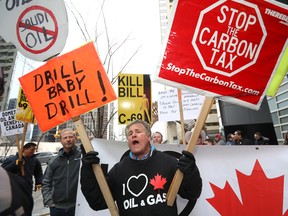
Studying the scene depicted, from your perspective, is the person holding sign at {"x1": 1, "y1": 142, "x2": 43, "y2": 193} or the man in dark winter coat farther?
the person holding sign at {"x1": 1, "y1": 142, "x2": 43, "y2": 193}

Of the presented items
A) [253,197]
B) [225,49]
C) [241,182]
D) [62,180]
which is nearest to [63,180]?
[62,180]

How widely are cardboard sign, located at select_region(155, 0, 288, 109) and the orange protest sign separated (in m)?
0.58

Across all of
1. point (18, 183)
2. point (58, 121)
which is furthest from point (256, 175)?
point (18, 183)

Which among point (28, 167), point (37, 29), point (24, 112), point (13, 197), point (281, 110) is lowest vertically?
point (28, 167)

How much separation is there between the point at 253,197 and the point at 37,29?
2887 mm

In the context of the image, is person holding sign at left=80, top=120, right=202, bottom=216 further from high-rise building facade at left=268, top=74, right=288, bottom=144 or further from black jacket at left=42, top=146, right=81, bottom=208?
high-rise building facade at left=268, top=74, right=288, bottom=144

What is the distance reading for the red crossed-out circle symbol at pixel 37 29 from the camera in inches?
103

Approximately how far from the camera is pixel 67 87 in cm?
238

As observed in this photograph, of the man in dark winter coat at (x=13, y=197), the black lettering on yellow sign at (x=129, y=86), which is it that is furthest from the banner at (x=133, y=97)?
the man in dark winter coat at (x=13, y=197)

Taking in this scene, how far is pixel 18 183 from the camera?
99 cm

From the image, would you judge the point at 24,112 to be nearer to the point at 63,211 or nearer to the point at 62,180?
the point at 62,180

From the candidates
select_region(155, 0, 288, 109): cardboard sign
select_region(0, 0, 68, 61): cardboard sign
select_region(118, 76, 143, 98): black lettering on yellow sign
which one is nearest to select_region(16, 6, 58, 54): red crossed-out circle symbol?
select_region(0, 0, 68, 61): cardboard sign

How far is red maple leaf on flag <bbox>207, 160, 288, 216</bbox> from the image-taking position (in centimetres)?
277

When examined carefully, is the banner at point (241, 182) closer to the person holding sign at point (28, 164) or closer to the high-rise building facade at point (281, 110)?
the person holding sign at point (28, 164)
